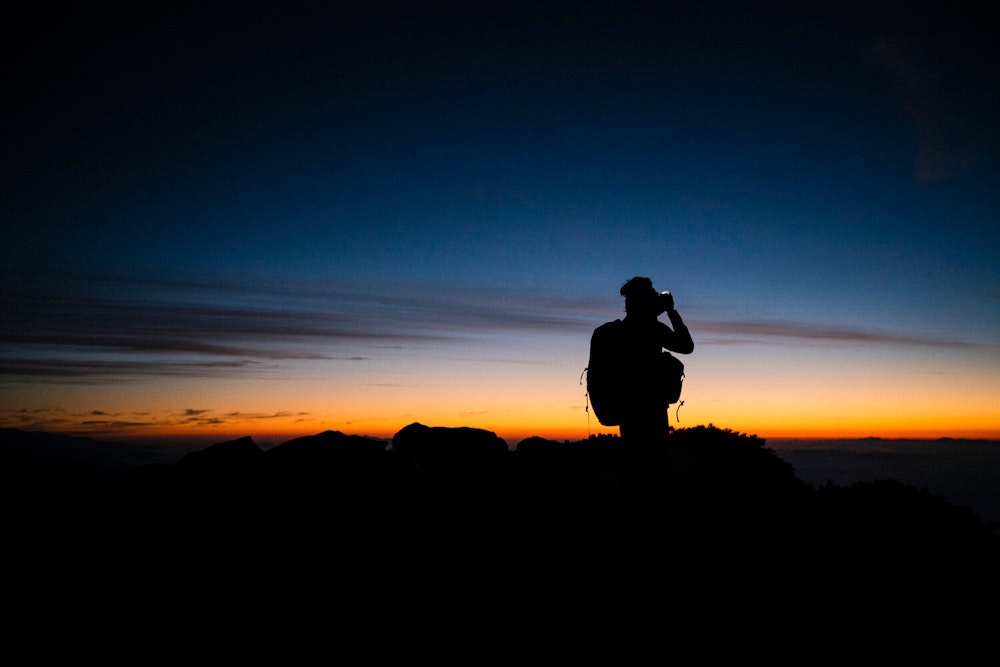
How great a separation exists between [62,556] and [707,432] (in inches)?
683

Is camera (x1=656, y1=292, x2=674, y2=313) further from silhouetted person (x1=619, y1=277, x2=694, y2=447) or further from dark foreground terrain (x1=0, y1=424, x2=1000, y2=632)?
dark foreground terrain (x1=0, y1=424, x2=1000, y2=632)

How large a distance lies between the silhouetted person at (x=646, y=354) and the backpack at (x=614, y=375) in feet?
0.06

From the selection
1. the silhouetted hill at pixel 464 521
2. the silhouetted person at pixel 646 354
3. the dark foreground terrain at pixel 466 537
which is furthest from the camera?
the silhouetted hill at pixel 464 521

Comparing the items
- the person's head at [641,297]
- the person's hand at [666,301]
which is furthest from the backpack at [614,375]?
the person's hand at [666,301]

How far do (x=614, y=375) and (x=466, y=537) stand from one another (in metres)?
4.24

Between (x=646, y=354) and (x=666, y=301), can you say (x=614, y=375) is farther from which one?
(x=666, y=301)

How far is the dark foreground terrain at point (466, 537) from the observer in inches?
273

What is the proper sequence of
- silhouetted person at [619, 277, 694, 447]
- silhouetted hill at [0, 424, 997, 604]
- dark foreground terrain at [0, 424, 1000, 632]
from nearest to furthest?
silhouetted person at [619, 277, 694, 447]
dark foreground terrain at [0, 424, 1000, 632]
silhouetted hill at [0, 424, 997, 604]

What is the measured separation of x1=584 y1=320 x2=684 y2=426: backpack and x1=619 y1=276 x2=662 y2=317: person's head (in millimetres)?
333

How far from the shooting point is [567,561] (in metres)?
7.87

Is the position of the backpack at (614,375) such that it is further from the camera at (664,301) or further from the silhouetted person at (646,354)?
the camera at (664,301)

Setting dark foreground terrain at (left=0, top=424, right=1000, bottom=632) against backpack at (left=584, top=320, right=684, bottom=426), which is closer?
backpack at (left=584, top=320, right=684, bottom=426)

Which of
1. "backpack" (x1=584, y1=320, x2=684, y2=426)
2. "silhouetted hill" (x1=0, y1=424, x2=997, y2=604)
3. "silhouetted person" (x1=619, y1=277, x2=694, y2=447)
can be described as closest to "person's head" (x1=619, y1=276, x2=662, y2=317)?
"silhouetted person" (x1=619, y1=277, x2=694, y2=447)

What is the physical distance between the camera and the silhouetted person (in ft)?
22.2
